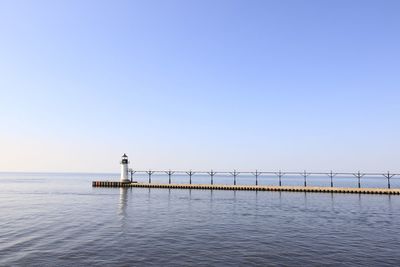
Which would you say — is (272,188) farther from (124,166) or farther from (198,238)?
(198,238)

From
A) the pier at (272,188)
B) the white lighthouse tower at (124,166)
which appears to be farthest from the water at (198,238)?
the white lighthouse tower at (124,166)

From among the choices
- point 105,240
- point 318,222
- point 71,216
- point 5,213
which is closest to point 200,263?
point 105,240

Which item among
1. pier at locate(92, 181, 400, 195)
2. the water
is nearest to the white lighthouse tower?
pier at locate(92, 181, 400, 195)

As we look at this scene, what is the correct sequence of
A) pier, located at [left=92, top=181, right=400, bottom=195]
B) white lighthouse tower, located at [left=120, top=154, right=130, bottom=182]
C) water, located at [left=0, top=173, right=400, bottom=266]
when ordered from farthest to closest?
white lighthouse tower, located at [left=120, top=154, right=130, bottom=182], pier, located at [left=92, top=181, right=400, bottom=195], water, located at [left=0, top=173, right=400, bottom=266]

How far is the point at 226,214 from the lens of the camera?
40625 millimetres

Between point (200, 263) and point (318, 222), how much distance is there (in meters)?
20.2

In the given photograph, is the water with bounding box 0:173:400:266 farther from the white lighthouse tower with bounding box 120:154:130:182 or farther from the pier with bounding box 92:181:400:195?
the white lighthouse tower with bounding box 120:154:130:182

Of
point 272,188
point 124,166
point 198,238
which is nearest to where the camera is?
point 198,238

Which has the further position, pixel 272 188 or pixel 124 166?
pixel 124 166

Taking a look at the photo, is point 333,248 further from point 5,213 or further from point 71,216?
point 5,213

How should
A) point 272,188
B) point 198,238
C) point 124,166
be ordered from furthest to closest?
point 124,166 → point 272,188 → point 198,238

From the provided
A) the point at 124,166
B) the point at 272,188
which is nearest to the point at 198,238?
the point at 272,188

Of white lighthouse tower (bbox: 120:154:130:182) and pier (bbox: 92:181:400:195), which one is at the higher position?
white lighthouse tower (bbox: 120:154:130:182)

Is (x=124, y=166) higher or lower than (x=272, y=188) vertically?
higher
